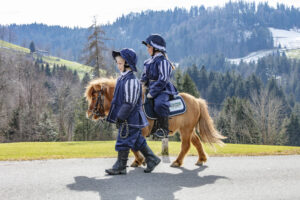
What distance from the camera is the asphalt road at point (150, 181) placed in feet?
17.2

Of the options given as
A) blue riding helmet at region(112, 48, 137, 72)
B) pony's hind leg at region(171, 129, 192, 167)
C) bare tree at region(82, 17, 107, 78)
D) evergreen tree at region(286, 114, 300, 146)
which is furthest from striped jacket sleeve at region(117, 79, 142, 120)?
evergreen tree at region(286, 114, 300, 146)

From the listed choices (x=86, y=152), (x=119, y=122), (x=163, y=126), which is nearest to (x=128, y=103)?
(x=119, y=122)

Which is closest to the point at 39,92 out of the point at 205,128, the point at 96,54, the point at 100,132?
the point at 100,132

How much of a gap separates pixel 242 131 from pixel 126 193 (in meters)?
43.9

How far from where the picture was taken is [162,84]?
685 cm

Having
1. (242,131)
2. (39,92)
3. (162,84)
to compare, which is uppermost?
(39,92)

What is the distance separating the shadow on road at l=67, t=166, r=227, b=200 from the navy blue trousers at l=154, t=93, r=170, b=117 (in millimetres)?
1228

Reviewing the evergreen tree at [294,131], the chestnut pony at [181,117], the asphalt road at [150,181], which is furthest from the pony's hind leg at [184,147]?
the evergreen tree at [294,131]

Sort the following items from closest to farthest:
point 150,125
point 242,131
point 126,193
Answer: point 126,193 → point 150,125 → point 242,131

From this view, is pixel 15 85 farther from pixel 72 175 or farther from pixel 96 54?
pixel 72 175

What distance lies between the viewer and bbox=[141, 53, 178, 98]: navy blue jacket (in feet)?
22.5

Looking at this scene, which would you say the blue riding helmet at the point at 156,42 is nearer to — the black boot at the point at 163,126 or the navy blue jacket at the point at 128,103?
the navy blue jacket at the point at 128,103

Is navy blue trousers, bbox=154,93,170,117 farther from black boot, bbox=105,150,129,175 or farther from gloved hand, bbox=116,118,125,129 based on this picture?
black boot, bbox=105,150,129,175

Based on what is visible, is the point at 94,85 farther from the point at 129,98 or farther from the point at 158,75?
the point at 158,75
